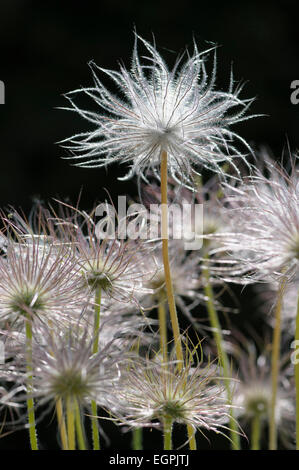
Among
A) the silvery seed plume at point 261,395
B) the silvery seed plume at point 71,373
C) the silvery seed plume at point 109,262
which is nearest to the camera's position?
the silvery seed plume at point 71,373

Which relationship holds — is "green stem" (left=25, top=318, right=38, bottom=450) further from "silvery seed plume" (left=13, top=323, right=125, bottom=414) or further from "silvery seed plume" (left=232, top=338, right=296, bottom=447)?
"silvery seed plume" (left=232, top=338, right=296, bottom=447)

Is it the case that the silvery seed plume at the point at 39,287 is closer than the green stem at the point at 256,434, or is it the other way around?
the silvery seed plume at the point at 39,287

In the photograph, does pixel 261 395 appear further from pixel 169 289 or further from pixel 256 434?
pixel 169 289

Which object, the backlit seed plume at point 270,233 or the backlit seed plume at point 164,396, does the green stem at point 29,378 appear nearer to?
the backlit seed plume at point 164,396

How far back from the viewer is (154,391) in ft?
1.65

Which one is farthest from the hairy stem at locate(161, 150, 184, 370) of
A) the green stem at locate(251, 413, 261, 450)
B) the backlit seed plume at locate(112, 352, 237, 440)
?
the green stem at locate(251, 413, 261, 450)

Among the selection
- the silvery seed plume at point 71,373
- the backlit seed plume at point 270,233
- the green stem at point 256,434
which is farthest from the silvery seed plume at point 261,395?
the silvery seed plume at point 71,373

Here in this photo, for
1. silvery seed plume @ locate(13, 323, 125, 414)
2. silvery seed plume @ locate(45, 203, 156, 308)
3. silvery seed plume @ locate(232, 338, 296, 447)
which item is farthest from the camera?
silvery seed plume @ locate(232, 338, 296, 447)

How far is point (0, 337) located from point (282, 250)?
24 cm

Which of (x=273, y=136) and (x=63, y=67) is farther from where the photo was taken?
(x=63, y=67)

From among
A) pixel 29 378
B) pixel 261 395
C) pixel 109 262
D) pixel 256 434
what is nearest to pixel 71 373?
pixel 29 378

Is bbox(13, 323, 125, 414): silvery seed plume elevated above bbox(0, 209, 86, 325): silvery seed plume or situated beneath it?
situated beneath

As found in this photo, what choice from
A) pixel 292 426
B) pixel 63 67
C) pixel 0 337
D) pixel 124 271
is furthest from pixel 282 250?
pixel 63 67

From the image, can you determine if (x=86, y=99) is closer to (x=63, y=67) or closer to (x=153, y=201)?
(x=63, y=67)
